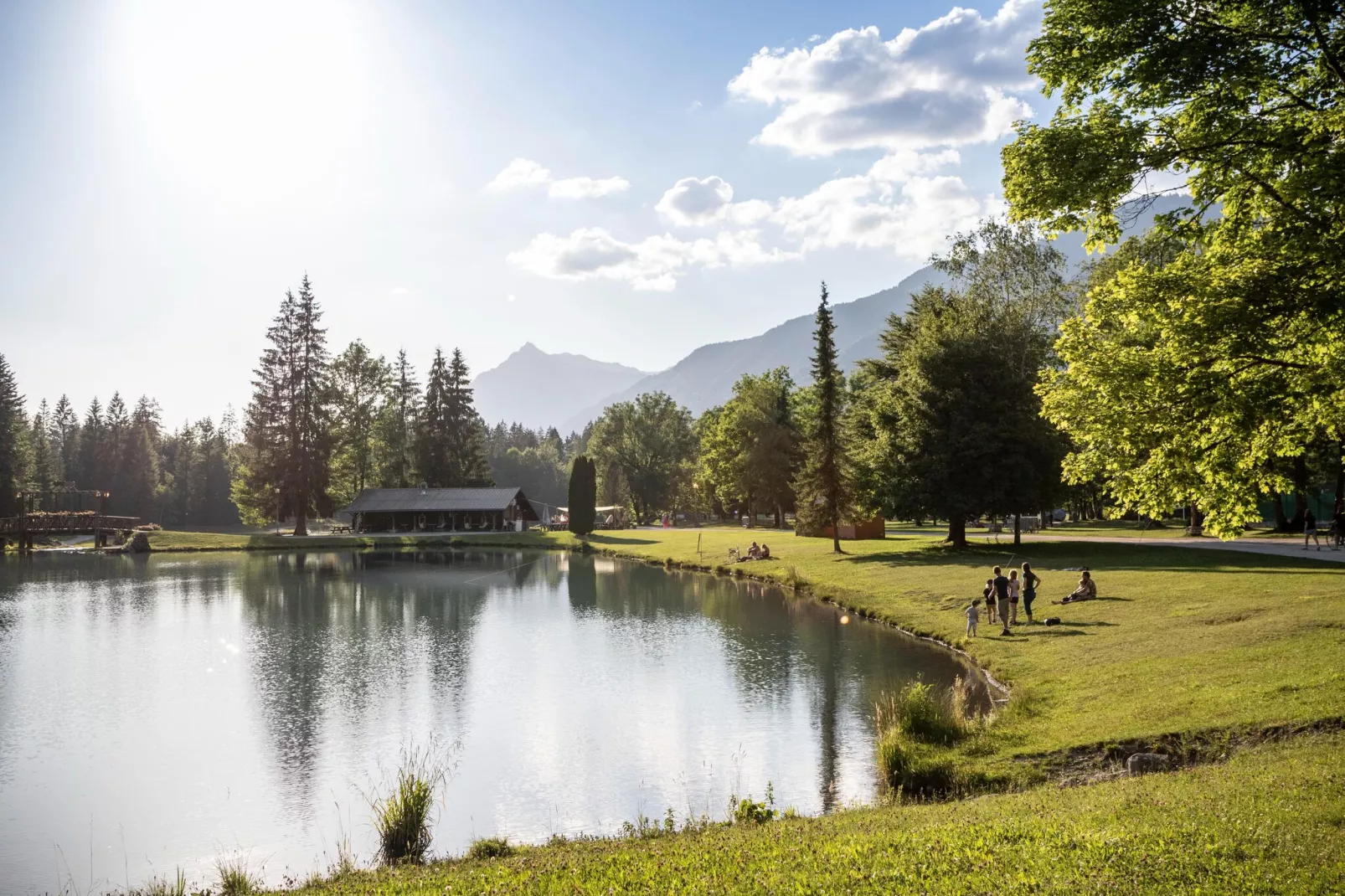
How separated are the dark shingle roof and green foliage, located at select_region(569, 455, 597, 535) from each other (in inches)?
329

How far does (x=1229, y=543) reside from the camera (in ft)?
131

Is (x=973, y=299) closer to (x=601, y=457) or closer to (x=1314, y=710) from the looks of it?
(x=1314, y=710)

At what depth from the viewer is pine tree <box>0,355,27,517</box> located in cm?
8662

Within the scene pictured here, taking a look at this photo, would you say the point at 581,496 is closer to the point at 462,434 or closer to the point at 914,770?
the point at 462,434

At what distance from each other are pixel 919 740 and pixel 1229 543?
30.8m

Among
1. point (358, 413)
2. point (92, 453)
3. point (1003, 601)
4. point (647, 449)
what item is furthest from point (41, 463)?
point (1003, 601)

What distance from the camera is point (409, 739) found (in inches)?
785

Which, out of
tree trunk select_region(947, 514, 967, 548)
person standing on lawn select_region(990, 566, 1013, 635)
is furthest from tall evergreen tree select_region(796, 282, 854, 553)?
person standing on lawn select_region(990, 566, 1013, 635)

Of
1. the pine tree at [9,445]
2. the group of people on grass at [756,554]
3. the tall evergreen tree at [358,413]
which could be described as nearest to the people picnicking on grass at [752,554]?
the group of people on grass at [756,554]

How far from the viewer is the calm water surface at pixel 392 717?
15.1 m

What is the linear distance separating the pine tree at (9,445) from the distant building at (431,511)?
105 feet

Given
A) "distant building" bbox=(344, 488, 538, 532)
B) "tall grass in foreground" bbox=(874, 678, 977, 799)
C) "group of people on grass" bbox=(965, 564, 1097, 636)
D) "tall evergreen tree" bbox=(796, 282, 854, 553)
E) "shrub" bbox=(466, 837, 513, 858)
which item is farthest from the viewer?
"distant building" bbox=(344, 488, 538, 532)

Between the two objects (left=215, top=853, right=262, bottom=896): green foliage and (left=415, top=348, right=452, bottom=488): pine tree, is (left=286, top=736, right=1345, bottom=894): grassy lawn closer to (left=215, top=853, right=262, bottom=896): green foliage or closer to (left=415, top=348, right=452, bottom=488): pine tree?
(left=215, top=853, right=262, bottom=896): green foliage

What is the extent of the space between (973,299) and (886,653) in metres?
32.5
